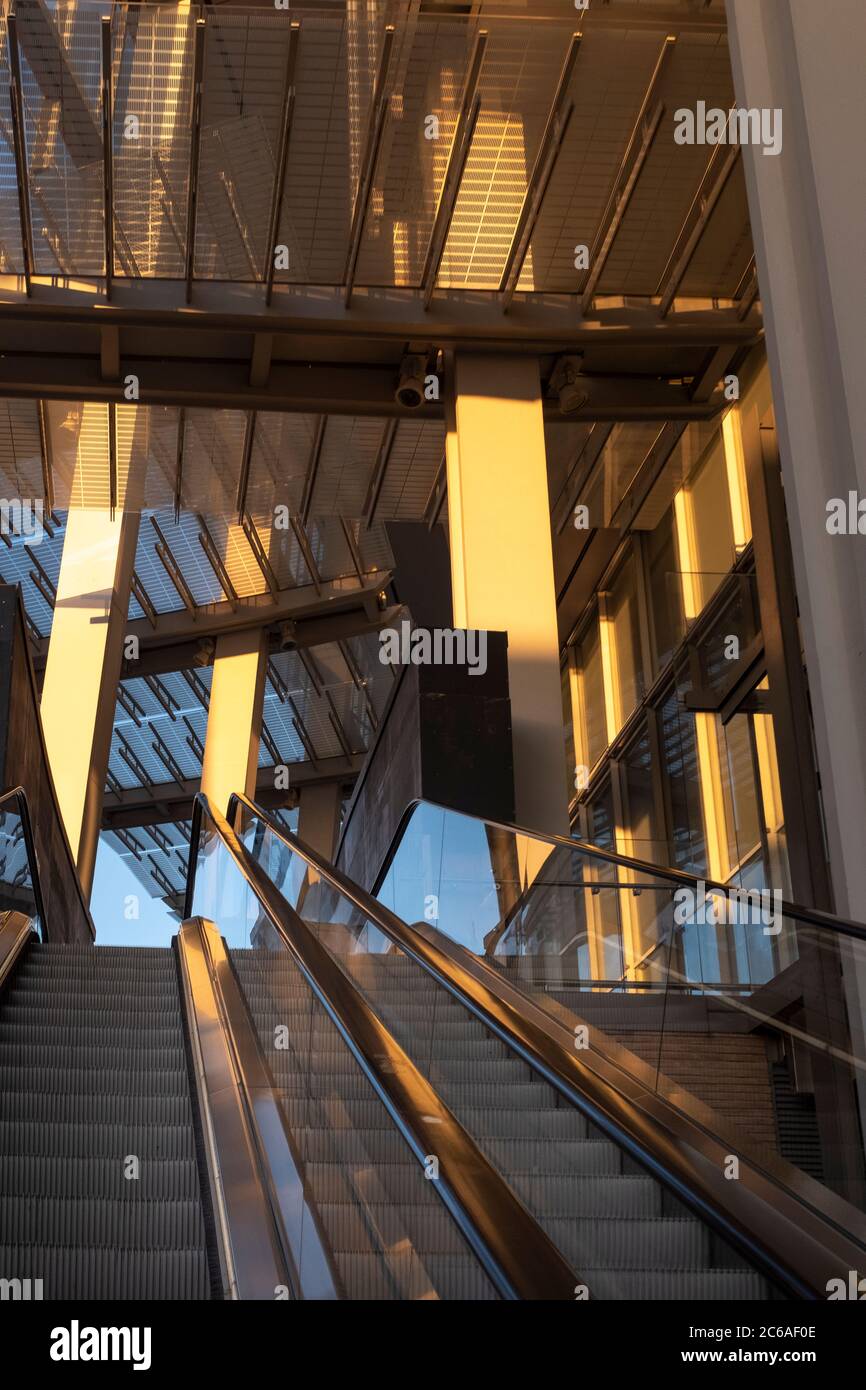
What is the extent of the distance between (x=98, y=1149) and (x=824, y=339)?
3950mm

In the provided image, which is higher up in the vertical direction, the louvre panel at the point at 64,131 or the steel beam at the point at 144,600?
the steel beam at the point at 144,600

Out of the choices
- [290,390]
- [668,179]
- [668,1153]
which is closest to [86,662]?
[290,390]

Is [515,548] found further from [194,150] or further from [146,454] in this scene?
[146,454]

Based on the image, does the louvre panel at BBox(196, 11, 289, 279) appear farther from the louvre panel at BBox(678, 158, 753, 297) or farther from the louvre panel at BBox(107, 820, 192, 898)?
the louvre panel at BBox(107, 820, 192, 898)

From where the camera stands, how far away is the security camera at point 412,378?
13.3 metres

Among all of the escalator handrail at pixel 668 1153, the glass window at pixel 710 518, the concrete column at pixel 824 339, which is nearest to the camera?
the escalator handrail at pixel 668 1153

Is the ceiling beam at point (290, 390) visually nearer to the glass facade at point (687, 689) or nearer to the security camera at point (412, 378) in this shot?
the security camera at point (412, 378)

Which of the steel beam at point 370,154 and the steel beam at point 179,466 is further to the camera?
the steel beam at point 179,466

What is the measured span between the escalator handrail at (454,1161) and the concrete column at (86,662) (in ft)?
43.8

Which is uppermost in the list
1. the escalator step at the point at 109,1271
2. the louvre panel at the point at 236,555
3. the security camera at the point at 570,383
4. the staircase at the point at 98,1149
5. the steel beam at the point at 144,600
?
the steel beam at the point at 144,600

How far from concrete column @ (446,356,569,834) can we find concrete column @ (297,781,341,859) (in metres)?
16.7

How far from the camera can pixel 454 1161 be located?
300 centimetres

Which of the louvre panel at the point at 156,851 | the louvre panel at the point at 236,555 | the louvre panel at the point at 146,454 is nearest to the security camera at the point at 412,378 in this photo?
the louvre panel at the point at 146,454
